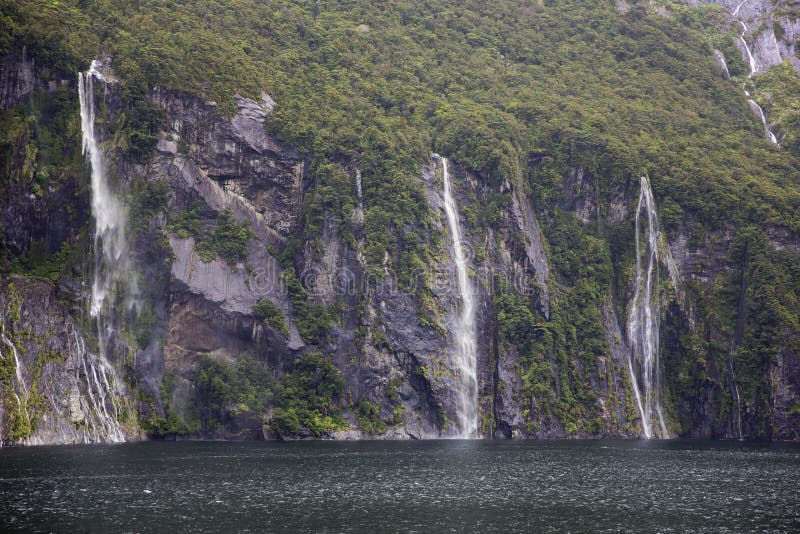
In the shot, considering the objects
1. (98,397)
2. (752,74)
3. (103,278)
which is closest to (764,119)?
(752,74)

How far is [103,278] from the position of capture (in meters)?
76.6

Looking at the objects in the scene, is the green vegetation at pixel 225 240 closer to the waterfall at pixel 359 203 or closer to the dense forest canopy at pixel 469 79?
the waterfall at pixel 359 203

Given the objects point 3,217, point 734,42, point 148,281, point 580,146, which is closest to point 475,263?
point 580,146

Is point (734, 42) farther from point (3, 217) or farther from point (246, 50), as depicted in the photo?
point (3, 217)

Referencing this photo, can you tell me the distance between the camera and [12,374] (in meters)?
63.6

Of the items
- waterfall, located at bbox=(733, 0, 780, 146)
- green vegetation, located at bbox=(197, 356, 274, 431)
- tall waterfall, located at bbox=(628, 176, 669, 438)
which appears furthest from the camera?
waterfall, located at bbox=(733, 0, 780, 146)

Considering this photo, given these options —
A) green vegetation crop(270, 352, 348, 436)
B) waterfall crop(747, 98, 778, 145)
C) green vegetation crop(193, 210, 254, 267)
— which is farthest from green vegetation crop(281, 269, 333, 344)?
waterfall crop(747, 98, 778, 145)

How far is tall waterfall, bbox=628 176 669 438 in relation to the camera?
8875 centimetres

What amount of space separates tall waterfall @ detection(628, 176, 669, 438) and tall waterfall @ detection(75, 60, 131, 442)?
49901 mm

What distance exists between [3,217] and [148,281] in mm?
13038

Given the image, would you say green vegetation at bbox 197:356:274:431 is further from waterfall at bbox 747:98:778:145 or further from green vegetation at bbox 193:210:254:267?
waterfall at bbox 747:98:778:145

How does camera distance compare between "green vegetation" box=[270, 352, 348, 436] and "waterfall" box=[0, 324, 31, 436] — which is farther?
"green vegetation" box=[270, 352, 348, 436]

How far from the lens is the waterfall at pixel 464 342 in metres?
83.7

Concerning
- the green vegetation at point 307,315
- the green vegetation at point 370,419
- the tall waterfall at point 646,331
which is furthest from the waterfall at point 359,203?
the tall waterfall at point 646,331
